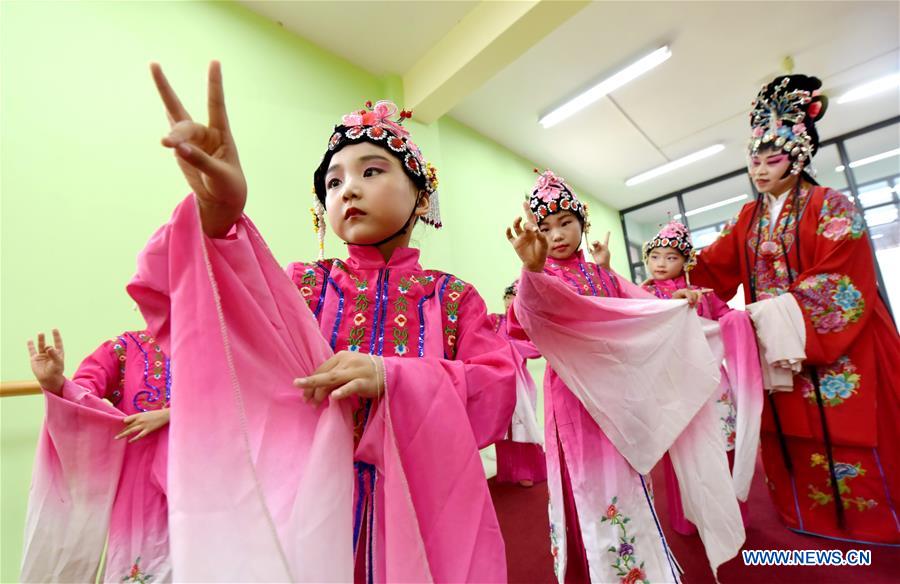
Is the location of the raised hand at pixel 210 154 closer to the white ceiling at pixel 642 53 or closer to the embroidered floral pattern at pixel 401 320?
the embroidered floral pattern at pixel 401 320

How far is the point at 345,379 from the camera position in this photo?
0.57m

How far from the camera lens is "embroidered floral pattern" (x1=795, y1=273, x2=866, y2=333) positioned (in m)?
1.56

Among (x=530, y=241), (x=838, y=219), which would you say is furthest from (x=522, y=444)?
(x=530, y=241)

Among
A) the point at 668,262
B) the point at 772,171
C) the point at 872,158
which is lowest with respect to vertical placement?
the point at 668,262

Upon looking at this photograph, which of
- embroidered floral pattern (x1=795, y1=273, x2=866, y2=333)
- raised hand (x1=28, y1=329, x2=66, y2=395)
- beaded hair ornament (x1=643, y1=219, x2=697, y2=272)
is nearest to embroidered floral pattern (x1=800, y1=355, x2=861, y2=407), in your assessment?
embroidered floral pattern (x1=795, y1=273, x2=866, y2=333)

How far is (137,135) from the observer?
71.1 inches

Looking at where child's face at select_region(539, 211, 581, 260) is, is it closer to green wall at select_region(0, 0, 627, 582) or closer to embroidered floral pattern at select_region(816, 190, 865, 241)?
green wall at select_region(0, 0, 627, 582)

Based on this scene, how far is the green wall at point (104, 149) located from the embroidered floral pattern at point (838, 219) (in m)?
1.66

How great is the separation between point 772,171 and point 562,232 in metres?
1.13

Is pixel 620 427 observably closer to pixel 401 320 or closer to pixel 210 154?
pixel 401 320

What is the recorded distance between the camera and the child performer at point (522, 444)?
2502 mm

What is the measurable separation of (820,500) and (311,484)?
204cm

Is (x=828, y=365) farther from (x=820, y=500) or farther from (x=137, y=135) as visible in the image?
(x=137, y=135)

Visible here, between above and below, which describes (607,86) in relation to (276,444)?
above
